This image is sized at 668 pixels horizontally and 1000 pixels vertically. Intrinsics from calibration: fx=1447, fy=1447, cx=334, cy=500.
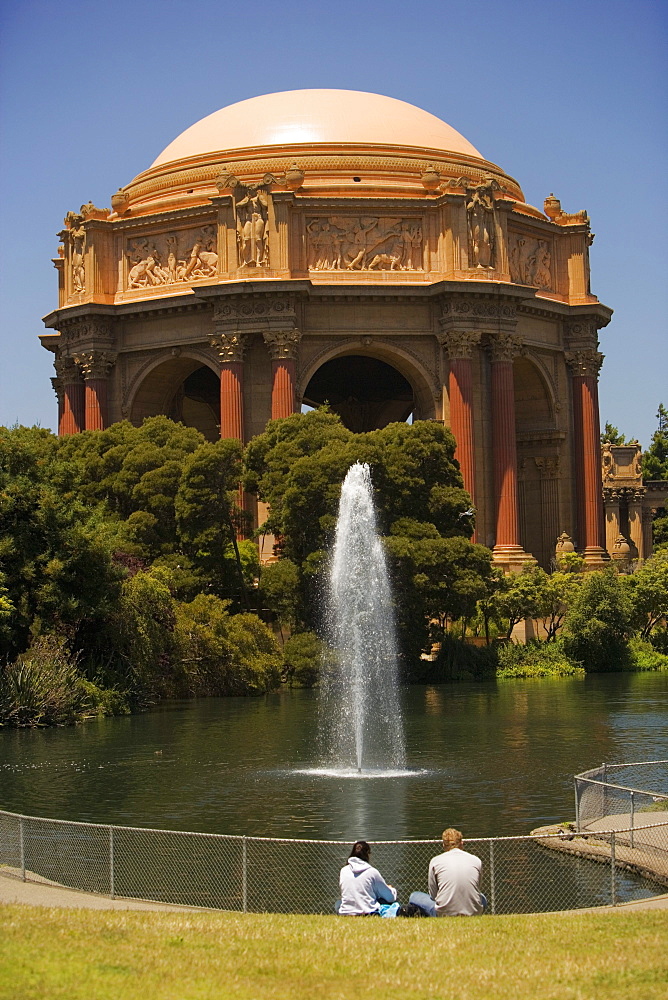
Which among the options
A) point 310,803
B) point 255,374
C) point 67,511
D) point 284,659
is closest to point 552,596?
point 284,659

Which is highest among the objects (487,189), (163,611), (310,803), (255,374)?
(487,189)

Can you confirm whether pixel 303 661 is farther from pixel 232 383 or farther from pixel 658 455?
pixel 658 455

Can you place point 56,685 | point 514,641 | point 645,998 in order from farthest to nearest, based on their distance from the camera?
1. point 514,641
2. point 56,685
3. point 645,998

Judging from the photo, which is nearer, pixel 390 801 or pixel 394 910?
pixel 394 910

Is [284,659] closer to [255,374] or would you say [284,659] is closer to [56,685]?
[56,685]

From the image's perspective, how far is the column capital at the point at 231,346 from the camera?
68.4 metres

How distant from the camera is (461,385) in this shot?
226 feet

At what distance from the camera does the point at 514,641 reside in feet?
196

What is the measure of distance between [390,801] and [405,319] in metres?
47.9

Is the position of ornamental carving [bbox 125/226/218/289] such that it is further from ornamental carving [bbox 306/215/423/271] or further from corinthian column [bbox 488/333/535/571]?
corinthian column [bbox 488/333/535/571]

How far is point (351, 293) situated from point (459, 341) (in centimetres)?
562

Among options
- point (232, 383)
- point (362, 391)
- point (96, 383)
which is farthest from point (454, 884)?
point (362, 391)

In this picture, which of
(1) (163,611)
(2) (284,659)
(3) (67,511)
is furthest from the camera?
(2) (284,659)

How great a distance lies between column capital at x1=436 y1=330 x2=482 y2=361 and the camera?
68.7 m
